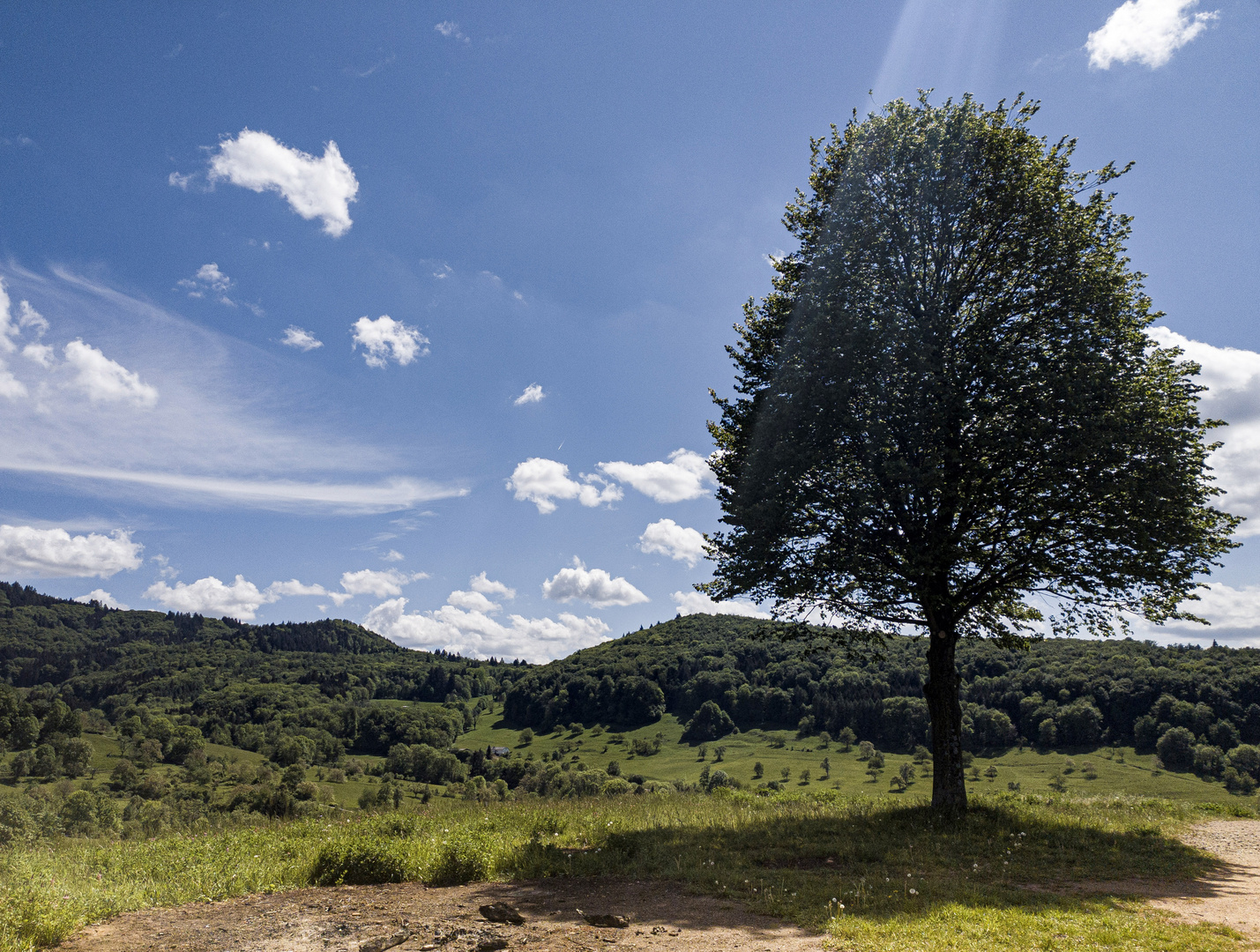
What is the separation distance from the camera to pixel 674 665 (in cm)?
19450

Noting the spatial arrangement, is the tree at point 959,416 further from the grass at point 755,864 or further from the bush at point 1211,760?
the bush at point 1211,760

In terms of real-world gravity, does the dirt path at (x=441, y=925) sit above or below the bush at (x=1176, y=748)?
above

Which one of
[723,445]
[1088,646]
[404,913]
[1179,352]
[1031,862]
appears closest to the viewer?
[404,913]

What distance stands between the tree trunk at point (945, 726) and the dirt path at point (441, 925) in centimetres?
966

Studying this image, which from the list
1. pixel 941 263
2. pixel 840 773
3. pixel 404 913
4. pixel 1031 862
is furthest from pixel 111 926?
pixel 840 773

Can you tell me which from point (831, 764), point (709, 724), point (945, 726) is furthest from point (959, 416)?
point (709, 724)

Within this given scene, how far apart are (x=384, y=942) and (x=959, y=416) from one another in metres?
15.1

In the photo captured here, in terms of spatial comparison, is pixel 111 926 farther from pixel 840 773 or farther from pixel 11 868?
pixel 840 773

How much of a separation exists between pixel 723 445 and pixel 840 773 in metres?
104

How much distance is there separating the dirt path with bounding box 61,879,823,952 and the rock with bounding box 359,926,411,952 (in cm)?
3

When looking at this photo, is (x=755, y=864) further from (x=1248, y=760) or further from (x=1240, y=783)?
(x=1248, y=760)

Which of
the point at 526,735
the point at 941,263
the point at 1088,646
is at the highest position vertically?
the point at 941,263

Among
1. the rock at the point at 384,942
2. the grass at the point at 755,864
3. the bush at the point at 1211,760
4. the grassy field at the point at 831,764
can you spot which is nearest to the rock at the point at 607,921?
the grass at the point at 755,864

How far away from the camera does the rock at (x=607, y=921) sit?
7.64 meters
